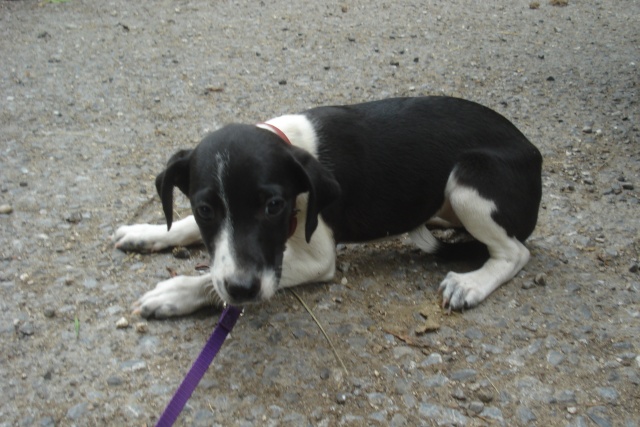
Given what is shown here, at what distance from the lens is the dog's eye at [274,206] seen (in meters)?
2.94

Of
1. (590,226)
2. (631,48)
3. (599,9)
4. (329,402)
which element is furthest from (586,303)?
(599,9)

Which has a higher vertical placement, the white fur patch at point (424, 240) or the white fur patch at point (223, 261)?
the white fur patch at point (223, 261)

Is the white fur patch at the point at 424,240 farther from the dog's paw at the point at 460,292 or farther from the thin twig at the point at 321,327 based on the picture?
the thin twig at the point at 321,327

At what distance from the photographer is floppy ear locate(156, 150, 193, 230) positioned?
122 inches

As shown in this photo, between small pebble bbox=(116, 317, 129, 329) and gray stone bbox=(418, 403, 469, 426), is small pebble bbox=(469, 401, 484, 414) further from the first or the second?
small pebble bbox=(116, 317, 129, 329)

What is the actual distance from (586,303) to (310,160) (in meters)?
1.52

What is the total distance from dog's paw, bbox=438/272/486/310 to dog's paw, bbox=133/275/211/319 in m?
1.12

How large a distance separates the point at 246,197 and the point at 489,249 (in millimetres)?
1436

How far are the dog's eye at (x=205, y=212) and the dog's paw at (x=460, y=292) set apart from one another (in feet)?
4.05

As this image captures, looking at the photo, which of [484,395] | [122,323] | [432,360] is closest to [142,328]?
[122,323]

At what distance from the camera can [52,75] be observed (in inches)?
251

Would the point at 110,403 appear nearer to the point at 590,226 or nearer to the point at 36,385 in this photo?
the point at 36,385

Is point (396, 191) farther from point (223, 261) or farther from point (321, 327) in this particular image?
point (223, 261)

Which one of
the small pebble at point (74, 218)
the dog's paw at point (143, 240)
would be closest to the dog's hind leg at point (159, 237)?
the dog's paw at point (143, 240)
